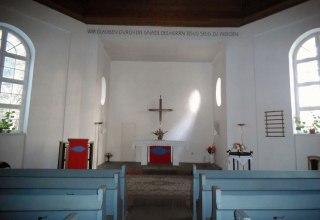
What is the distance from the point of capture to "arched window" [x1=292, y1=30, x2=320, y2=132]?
5414 mm

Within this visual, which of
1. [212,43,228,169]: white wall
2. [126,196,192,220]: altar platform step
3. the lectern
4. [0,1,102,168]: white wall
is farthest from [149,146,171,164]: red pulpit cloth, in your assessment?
[126,196,192,220]: altar platform step

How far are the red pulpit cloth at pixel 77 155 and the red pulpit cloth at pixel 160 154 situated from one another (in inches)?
98.2

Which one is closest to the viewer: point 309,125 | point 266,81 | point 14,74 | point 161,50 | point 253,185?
point 253,185

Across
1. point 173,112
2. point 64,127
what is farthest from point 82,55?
point 173,112

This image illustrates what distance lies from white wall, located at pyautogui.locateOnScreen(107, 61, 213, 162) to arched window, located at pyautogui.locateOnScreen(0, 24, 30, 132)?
3.55m

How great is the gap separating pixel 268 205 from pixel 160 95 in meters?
7.21

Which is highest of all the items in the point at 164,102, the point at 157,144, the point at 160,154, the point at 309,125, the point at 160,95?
the point at 160,95

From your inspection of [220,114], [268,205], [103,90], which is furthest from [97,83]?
[268,205]

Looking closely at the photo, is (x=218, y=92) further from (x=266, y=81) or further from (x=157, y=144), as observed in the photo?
(x=157, y=144)

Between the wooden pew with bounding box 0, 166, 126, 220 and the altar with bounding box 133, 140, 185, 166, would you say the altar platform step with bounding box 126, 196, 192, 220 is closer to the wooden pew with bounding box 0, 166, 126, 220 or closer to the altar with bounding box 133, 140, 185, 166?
the wooden pew with bounding box 0, 166, 126, 220

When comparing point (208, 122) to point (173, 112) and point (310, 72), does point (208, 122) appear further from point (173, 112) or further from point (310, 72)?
point (310, 72)

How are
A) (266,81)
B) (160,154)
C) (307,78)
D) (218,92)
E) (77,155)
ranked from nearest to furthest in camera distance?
(77,155) → (307,78) → (266,81) → (160,154) → (218,92)

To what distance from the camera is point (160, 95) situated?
8.53m

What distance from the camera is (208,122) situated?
852 cm
